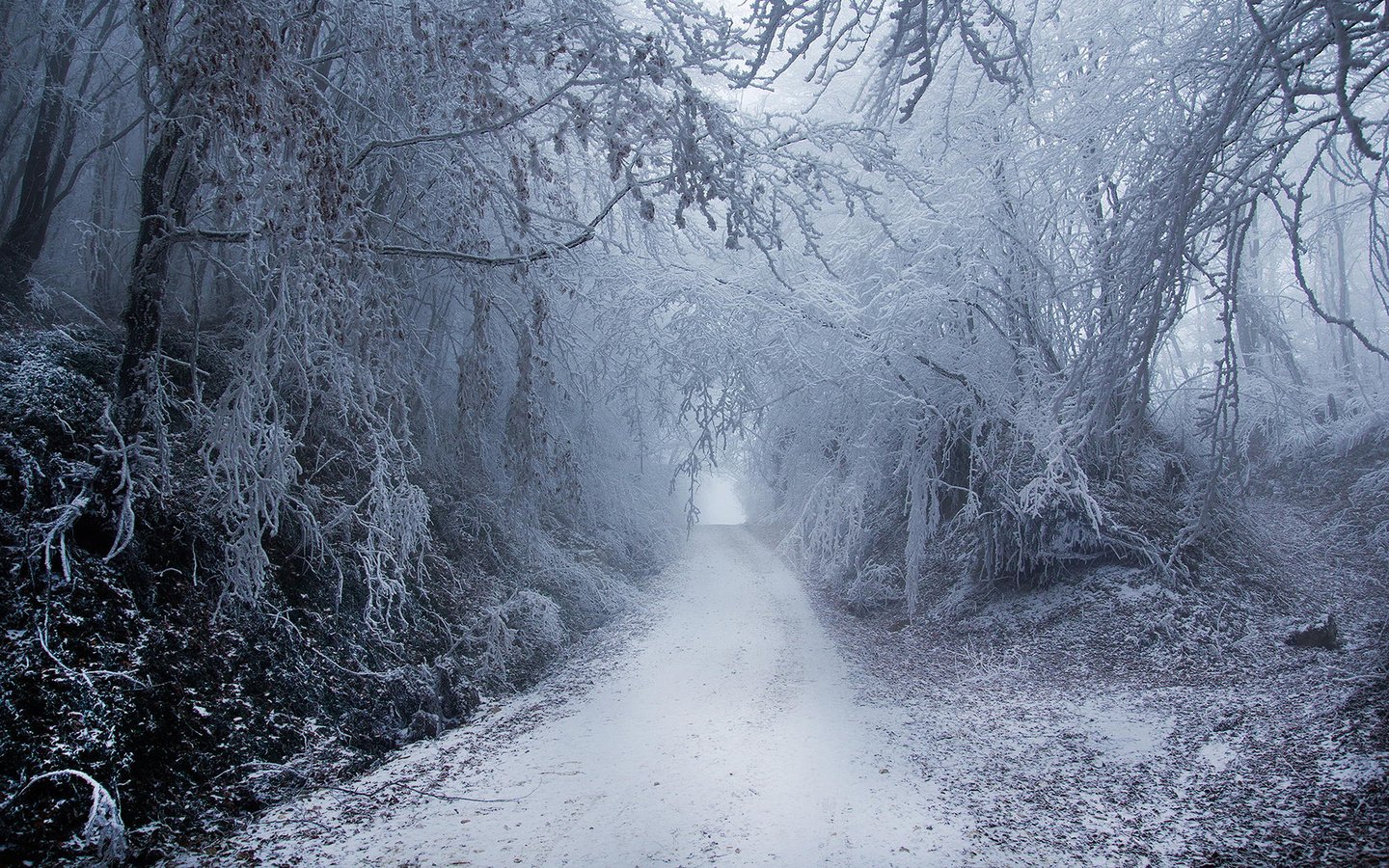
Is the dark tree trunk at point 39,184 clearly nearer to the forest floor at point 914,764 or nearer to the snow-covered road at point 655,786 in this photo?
the snow-covered road at point 655,786

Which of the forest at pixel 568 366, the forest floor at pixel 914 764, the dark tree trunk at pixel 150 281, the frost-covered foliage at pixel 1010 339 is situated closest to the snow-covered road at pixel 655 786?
the forest floor at pixel 914 764

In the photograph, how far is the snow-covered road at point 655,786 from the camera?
3.18m

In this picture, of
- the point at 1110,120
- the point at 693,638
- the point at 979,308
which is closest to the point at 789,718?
the point at 693,638

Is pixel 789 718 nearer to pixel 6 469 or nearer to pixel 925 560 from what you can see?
pixel 925 560

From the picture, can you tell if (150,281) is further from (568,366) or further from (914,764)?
(914,764)

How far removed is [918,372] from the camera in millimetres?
7348

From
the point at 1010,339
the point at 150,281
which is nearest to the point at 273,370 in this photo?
the point at 150,281

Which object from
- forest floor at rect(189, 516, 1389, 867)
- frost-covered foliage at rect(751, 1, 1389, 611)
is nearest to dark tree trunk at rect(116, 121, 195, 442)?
forest floor at rect(189, 516, 1389, 867)

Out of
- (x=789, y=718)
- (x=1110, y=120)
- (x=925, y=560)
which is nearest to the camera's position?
(x=789, y=718)

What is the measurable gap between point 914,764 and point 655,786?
5.16 feet

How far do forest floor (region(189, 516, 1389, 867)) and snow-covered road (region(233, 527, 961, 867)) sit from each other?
16 mm

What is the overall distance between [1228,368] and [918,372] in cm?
376

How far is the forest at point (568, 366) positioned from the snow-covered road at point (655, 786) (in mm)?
415

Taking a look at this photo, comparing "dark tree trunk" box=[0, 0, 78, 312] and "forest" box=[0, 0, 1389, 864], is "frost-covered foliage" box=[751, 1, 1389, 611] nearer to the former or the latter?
"forest" box=[0, 0, 1389, 864]
